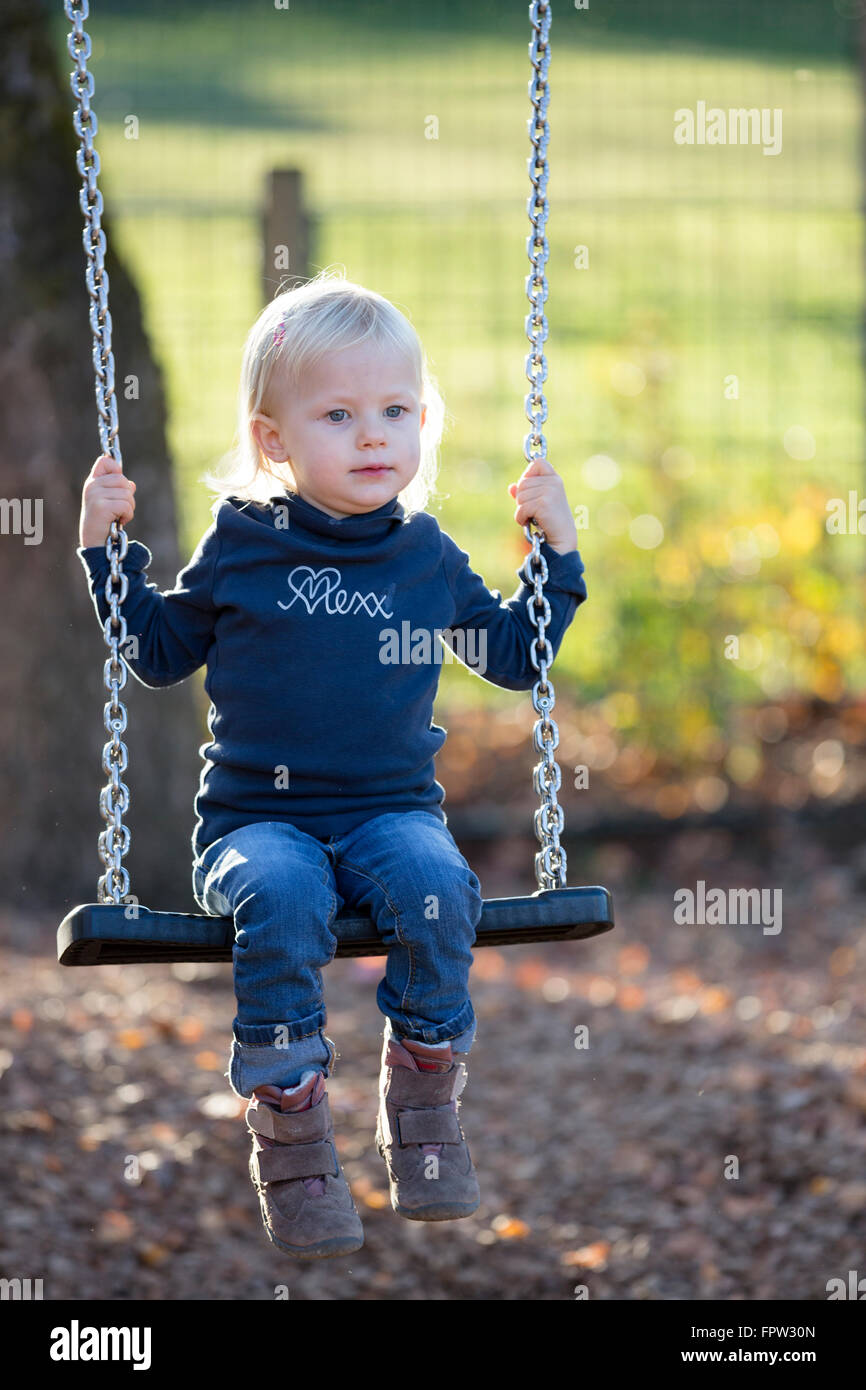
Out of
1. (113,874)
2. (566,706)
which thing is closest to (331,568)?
(113,874)

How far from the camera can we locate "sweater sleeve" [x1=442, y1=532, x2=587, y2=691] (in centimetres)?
332

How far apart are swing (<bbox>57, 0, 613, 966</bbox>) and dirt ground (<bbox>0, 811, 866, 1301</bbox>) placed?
2.09 meters

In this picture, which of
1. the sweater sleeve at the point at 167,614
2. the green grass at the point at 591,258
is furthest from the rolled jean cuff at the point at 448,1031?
the green grass at the point at 591,258

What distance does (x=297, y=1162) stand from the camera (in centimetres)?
293

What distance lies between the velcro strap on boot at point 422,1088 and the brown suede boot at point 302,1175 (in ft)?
0.50

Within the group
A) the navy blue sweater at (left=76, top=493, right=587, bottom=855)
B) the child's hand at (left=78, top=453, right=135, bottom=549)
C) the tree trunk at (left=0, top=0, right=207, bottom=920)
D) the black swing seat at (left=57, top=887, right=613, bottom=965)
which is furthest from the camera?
the tree trunk at (left=0, top=0, right=207, bottom=920)

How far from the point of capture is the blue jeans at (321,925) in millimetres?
2893

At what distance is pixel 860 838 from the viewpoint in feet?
25.5

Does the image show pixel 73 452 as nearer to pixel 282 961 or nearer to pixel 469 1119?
pixel 469 1119

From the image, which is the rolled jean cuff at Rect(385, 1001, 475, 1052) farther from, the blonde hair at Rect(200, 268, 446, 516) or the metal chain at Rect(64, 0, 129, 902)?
the blonde hair at Rect(200, 268, 446, 516)

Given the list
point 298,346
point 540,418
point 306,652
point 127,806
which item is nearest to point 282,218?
point 540,418

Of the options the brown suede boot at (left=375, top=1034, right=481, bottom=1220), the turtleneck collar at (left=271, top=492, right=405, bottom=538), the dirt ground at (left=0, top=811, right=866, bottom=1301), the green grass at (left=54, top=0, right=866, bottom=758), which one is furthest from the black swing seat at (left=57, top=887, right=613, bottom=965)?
the green grass at (left=54, top=0, right=866, bottom=758)

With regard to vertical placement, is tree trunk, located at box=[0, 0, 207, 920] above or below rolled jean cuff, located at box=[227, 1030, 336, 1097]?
above

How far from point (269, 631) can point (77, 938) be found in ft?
2.14
